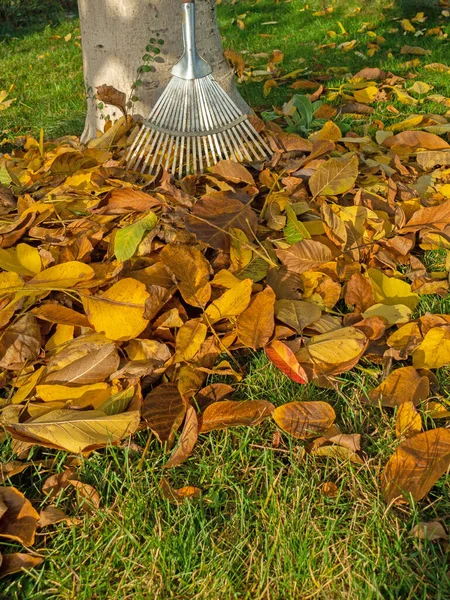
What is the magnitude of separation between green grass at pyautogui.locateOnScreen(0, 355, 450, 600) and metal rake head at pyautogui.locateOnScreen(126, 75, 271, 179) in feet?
4.58

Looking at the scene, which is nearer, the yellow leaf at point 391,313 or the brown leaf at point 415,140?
the yellow leaf at point 391,313

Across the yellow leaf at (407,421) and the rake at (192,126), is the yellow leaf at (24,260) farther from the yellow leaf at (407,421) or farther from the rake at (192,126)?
the yellow leaf at (407,421)

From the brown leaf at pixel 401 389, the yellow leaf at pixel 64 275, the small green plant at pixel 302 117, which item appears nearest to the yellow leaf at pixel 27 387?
the yellow leaf at pixel 64 275

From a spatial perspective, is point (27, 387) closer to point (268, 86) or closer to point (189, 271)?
point (189, 271)

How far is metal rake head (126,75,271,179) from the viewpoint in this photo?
259cm

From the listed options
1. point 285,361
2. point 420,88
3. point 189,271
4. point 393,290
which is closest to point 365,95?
point 420,88

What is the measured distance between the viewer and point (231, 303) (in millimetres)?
1761

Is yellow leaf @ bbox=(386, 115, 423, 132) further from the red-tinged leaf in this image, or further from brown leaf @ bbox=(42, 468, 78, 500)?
brown leaf @ bbox=(42, 468, 78, 500)

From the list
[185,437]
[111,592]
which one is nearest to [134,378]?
[185,437]

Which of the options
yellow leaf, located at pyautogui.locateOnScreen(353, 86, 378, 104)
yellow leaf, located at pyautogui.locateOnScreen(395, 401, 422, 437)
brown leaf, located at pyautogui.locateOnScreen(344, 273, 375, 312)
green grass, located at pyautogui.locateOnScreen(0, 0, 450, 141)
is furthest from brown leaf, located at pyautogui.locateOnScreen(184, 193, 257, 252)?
yellow leaf, located at pyautogui.locateOnScreen(353, 86, 378, 104)

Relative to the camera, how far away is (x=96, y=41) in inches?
115

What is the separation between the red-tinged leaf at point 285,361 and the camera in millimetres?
1654

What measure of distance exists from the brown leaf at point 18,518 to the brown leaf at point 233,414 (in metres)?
0.43

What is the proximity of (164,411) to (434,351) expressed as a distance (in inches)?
29.5
